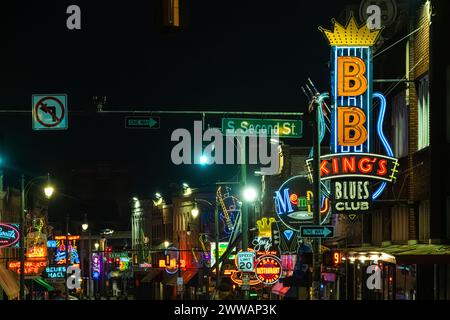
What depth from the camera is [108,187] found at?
155m

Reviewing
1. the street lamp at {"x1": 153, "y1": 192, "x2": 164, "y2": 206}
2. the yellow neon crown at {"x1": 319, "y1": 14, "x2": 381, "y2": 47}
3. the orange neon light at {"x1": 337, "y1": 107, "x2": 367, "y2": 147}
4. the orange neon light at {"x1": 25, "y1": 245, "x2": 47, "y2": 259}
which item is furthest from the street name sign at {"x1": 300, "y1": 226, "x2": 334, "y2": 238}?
the street lamp at {"x1": 153, "y1": 192, "x2": 164, "y2": 206}

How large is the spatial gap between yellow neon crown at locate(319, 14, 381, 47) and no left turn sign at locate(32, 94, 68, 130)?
10.5 metres

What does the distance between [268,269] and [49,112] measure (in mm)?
16324

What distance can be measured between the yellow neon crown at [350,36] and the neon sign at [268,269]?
1093 centimetres

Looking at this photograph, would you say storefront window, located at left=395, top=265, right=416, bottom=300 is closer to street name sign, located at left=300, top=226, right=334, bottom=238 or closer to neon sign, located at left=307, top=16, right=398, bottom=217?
neon sign, located at left=307, top=16, right=398, bottom=217

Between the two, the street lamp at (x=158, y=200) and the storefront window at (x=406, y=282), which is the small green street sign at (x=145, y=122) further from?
the street lamp at (x=158, y=200)

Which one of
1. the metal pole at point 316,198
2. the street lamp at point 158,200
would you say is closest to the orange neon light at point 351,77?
the metal pole at point 316,198

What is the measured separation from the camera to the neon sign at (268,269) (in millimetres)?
37250

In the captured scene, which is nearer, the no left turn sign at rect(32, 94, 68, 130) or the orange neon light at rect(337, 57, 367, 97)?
the no left turn sign at rect(32, 94, 68, 130)

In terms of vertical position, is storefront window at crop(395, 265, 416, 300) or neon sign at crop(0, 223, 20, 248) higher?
neon sign at crop(0, 223, 20, 248)

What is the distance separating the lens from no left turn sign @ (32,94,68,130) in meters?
23.7
